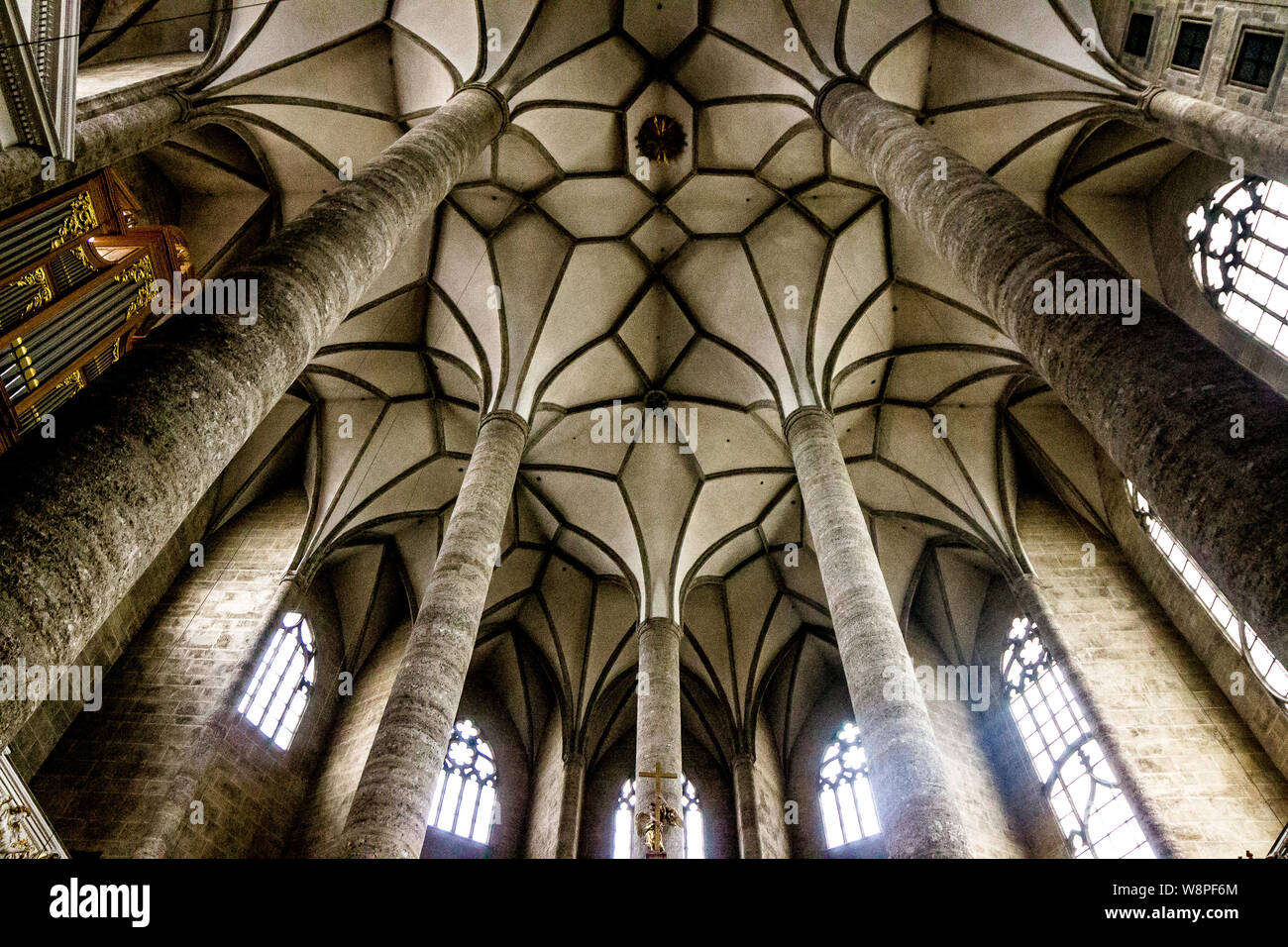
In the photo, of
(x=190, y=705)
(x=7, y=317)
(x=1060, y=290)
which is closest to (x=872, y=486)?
(x=1060, y=290)

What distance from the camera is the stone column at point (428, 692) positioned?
653 cm

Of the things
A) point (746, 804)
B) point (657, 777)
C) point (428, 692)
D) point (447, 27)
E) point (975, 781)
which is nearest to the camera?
point (428, 692)

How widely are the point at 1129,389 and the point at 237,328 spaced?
17.9ft

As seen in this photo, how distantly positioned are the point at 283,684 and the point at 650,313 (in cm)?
1073

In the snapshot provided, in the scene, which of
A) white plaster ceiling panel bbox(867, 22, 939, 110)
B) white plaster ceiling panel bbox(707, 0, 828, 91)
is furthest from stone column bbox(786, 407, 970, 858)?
white plaster ceiling panel bbox(867, 22, 939, 110)

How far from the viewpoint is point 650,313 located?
Answer: 1661 cm

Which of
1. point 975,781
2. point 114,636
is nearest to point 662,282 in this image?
point 975,781

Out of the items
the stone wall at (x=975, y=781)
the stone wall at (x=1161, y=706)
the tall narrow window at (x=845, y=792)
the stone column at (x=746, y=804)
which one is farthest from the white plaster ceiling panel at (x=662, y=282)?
the stone wall at (x=975, y=781)

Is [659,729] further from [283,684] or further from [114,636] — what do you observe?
[114,636]

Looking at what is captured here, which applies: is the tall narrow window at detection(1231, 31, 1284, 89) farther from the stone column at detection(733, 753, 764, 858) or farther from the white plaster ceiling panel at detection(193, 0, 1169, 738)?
the stone column at detection(733, 753, 764, 858)

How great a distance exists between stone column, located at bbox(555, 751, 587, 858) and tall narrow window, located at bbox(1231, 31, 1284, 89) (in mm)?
16313

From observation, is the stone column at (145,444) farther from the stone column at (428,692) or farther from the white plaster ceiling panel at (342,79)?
the white plaster ceiling panel at (342,79)

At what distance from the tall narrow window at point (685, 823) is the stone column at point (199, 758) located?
8.47 meters
